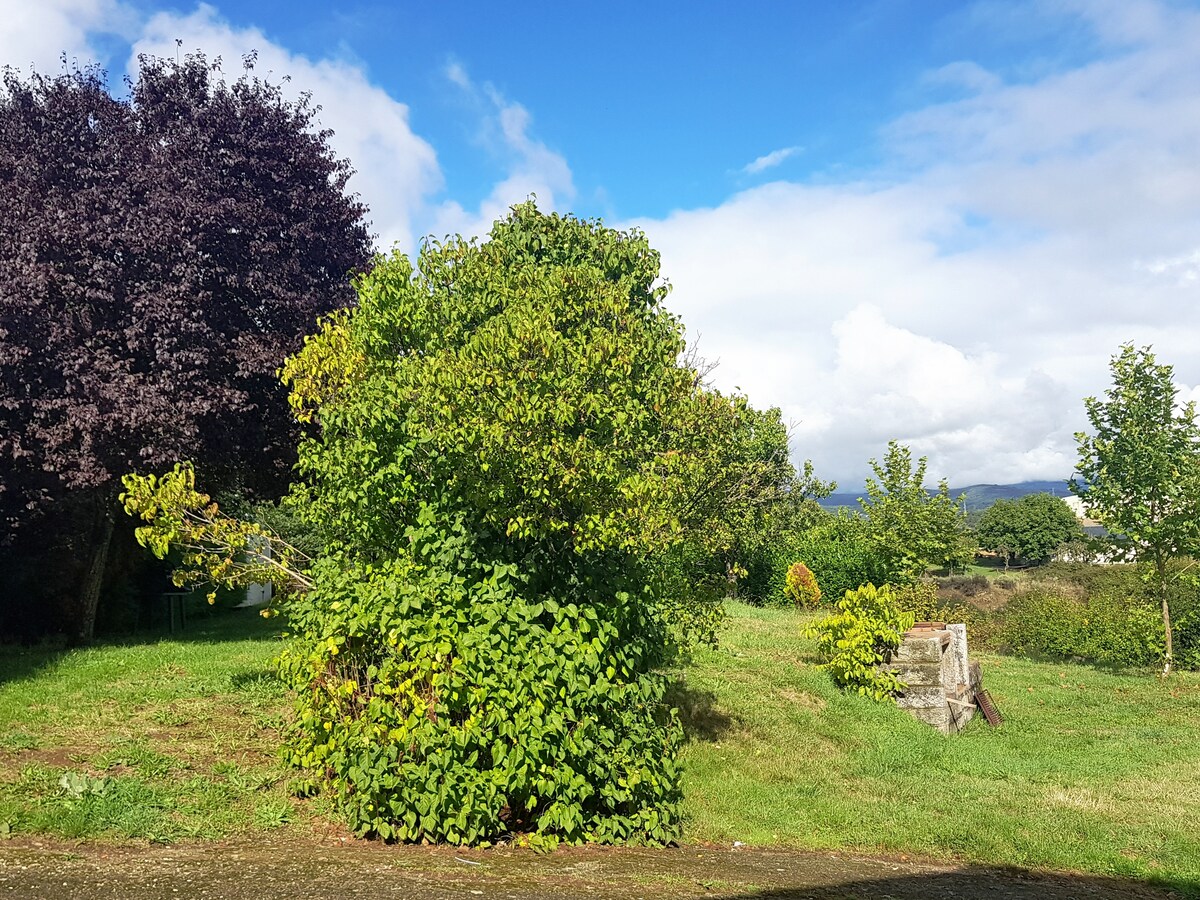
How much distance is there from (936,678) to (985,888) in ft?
21.9

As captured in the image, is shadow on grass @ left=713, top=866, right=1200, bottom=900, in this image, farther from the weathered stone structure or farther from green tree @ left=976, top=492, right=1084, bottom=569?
green tree @ left=976, top=492, right=1084, bottom=569

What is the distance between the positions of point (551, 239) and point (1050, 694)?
12.4 meters

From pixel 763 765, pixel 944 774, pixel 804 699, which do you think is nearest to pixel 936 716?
pixel 804 699

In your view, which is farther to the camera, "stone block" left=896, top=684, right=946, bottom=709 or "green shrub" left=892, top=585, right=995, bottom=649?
"green shrub" left=892, top=585, right=995, bottom=649

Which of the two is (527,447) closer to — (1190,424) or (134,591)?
(134,591)

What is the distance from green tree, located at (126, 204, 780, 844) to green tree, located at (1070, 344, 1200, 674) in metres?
13.6

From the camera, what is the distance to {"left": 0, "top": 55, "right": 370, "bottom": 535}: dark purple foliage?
12.5 meters

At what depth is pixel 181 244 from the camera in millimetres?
13188

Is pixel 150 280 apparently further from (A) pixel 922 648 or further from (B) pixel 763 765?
(A) pixel 922 648

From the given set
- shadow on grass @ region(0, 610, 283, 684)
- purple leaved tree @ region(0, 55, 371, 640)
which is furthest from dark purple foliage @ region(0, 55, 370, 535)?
shadow on grass @ region(0, 610, 283, 684)

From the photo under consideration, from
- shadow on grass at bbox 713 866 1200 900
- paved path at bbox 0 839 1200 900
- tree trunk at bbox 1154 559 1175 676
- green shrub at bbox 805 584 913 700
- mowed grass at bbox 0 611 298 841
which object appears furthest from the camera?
tree trunk at bbox 1154 559 1175 676

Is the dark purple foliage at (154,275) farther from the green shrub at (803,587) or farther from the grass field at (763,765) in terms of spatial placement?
the green shrub at (803,587)

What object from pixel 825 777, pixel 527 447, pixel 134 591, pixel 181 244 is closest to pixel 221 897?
pixel 527 447

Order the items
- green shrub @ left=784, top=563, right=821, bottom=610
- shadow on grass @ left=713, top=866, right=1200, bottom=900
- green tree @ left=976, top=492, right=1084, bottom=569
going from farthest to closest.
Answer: green tree @ left=976, top=492, right=1084, bottom=569, green shrub @ left=784, top=563, right=821, bottom=610, shadow on grass @ left=713, top=866, right=1200, bottom=900
